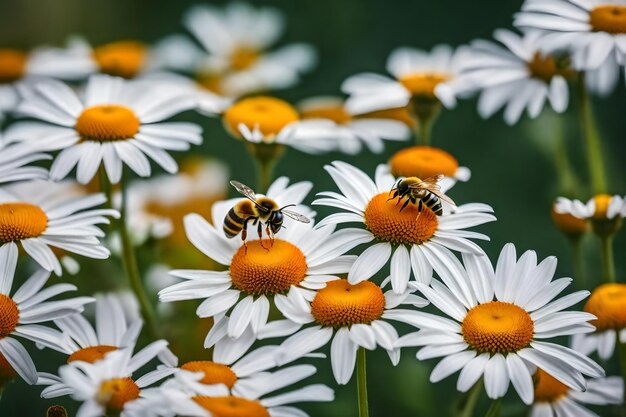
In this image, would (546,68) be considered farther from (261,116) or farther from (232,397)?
(232,397)

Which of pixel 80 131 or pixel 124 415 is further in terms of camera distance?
pixel 80 131

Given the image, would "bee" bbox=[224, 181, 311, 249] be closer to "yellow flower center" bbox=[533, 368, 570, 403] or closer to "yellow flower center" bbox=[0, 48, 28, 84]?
"yellow flower center" bbox=[533, 368, 570, 403]

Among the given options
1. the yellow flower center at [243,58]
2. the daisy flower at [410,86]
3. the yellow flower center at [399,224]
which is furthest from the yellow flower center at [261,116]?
the yellow flower center at [243,58]

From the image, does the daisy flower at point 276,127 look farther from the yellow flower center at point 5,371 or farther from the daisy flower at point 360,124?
the yellow flower center at point 5,371

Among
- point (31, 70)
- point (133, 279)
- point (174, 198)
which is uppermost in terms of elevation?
point (31, 70)

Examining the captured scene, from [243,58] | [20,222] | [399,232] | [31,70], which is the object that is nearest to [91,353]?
[20,222]

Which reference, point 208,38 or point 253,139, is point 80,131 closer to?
point 253,139

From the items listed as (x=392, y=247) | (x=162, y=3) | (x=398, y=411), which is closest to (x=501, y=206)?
(x=398, y=411)
